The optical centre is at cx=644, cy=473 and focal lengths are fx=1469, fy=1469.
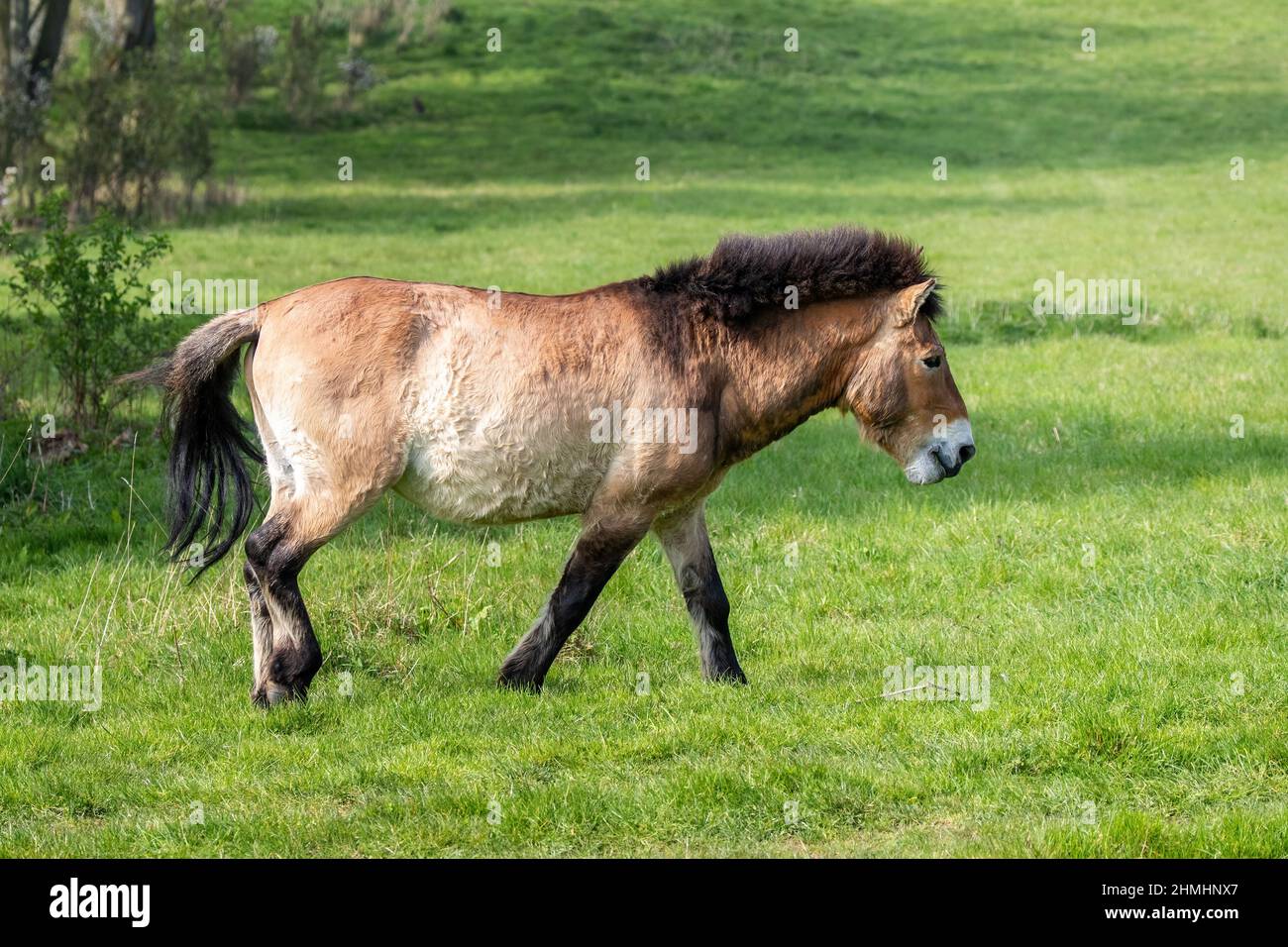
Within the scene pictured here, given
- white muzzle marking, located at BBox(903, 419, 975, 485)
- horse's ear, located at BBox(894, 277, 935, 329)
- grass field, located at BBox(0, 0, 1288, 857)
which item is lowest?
grass field, located at BBox(0, 0, 1288, 857)

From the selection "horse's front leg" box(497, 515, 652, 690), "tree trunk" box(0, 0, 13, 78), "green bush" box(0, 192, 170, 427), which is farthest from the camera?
"tree trunk" box(0, 0, 13, 78)

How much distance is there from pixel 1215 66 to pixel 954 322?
95.3 ft

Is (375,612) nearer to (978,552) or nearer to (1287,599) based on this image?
(978,552)

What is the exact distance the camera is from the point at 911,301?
7527mm

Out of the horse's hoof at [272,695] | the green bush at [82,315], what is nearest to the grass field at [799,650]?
the horse's hoof at [272,695]

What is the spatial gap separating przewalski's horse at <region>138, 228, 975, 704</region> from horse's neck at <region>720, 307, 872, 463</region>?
1 centimetres

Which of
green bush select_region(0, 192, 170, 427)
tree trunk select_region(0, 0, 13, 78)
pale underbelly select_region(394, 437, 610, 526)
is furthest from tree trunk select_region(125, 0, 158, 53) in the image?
pale underbelly select_region(394, 437, 610, 526)

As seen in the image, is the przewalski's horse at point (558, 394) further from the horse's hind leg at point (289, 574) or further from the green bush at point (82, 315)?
the green bush at point (82, 315)

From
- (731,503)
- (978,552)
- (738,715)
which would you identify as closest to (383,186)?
(731,503)

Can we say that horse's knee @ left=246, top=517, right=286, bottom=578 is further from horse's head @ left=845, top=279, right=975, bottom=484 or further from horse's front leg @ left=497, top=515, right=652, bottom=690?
horse's head @ left=845, top=279, right=975, bottom=484

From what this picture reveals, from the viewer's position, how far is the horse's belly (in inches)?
288

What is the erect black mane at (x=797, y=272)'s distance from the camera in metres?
7.58

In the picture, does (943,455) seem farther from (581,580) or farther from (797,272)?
(581,580)

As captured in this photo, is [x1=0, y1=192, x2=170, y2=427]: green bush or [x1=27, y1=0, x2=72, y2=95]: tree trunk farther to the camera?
[x1=27, y1=0, x2=72, y2=95]: tree trunk
